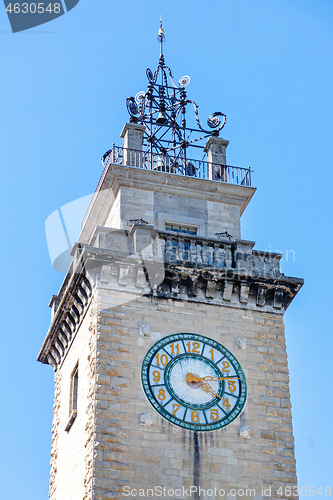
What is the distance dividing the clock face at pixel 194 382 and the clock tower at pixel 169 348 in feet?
0.09

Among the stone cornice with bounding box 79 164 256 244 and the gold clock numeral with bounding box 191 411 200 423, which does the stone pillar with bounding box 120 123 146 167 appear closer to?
the stone cornice with bounding box 79 164 256 244

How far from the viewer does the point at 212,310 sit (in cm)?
2928

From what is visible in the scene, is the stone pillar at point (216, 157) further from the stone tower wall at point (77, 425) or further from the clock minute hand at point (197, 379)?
the clock minute hand at point (197, 379)

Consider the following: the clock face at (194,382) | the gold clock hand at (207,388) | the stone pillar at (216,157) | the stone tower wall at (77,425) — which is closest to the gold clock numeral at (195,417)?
the clock face at (194,382)

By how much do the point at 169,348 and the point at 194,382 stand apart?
104cm

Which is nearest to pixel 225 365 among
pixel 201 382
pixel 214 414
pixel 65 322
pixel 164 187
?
pixel 201 382

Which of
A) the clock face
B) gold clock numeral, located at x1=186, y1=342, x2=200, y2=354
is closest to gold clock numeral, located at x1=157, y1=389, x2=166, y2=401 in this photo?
the clock face

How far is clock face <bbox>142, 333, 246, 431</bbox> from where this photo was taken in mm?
27547

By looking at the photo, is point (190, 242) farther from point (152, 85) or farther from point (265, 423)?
point (152, 85)

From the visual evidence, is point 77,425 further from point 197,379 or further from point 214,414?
point 214,414

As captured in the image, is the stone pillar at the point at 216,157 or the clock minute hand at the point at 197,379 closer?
the clock minute hand at the point at 197,379

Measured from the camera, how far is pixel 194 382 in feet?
92.2

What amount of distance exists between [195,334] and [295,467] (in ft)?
13.3

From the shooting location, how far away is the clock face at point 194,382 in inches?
1085
